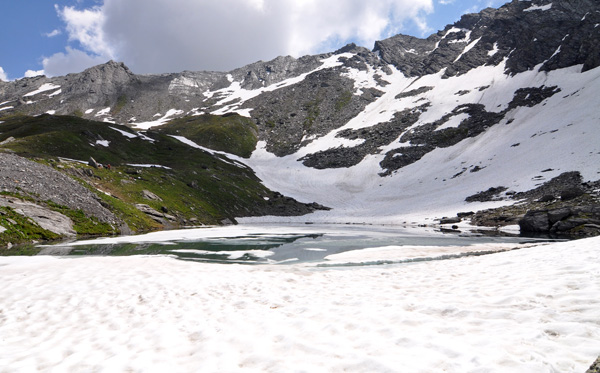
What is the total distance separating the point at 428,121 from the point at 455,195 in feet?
215

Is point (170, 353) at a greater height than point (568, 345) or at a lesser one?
lesser

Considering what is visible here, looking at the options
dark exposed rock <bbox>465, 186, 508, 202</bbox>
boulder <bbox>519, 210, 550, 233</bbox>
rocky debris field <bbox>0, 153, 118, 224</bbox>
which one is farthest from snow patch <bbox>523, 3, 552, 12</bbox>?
rocky debris field <bbox>0, 153, 118, 224</bbox>

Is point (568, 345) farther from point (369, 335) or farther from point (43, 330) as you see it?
point (43, 330)

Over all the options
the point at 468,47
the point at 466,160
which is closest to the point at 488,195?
the point at 466,160

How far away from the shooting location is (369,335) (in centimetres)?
719

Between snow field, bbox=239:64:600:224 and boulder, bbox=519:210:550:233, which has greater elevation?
snow field, bbox=239:64:600:224

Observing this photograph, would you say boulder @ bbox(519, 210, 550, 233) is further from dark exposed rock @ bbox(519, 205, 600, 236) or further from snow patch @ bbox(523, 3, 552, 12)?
snow patch @ bbox(523, 3, 552, 12)

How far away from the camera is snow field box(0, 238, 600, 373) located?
234 inches

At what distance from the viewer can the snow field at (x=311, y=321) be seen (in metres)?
5.93

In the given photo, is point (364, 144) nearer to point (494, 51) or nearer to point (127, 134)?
point (127, 134)

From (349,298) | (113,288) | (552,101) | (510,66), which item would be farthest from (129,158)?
(510,66)

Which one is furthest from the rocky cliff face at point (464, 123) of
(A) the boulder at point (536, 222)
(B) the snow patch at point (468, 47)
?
(A) the boulder at point (536, 222)

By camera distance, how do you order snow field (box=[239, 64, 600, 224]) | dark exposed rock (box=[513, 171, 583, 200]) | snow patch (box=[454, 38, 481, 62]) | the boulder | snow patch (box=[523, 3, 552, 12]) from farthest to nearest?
snow patch (box=[454, 38, 481, 62]) < snow patch (box=[523, 3, 552, 12]) < snow field (box=[239, 64, 600, 224]) < dark exposed rock (box=[513, 171, 583, 200]) < the boulder

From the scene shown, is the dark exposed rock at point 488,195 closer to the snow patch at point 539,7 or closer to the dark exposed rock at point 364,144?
the dark exposed rock at point 364,144
